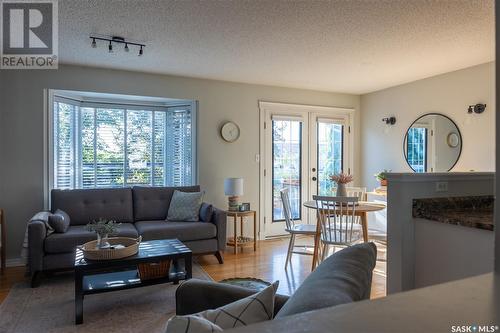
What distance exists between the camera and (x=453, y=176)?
210 centimetres

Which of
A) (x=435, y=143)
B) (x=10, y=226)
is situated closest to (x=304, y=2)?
(x=435, y=143)

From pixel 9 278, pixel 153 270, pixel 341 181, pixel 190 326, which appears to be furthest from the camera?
pixel 341 181

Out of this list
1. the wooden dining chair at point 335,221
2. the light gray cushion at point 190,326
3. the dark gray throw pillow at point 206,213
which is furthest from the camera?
the dark gray throw pillow at point 206,213

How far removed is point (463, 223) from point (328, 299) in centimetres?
130

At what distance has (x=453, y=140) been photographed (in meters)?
4.30

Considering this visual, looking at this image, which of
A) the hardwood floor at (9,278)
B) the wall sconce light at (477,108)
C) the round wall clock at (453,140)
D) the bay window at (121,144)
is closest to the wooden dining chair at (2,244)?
the hardwood floor at (9,278)

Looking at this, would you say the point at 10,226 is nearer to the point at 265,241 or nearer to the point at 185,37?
the point at 185,37

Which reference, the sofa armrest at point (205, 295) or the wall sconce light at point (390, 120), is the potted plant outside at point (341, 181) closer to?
the wall sconce light at point (390, 120)

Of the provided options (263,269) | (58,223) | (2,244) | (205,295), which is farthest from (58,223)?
(205,295)

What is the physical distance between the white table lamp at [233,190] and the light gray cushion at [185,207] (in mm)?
400

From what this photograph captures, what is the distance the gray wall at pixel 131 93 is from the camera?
12.5 feet

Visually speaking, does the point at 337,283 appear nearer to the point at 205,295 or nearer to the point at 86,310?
the point at 205,295

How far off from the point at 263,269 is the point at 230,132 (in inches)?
81.4

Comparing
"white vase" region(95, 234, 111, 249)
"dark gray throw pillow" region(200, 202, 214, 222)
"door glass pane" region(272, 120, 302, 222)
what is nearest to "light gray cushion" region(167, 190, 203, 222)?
"dark gray throw pillow" region(200, 202, 214, 222)
